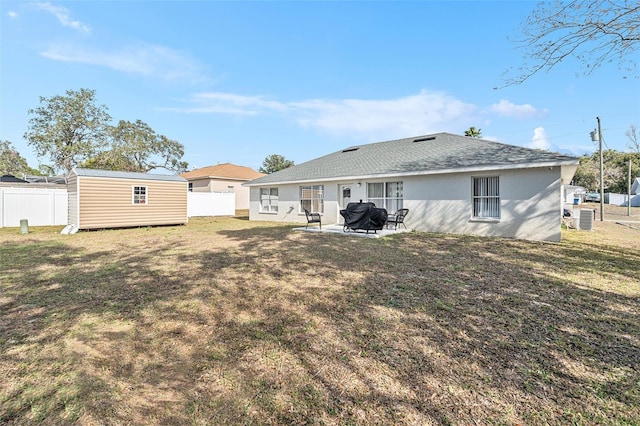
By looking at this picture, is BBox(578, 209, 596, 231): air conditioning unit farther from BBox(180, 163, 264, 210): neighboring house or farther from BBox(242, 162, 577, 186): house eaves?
BBox(180, 163, 264, 210): neighboring house

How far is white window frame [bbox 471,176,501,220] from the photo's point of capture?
35.6 ft

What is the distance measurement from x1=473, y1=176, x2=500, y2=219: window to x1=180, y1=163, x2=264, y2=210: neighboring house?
23.8 metres

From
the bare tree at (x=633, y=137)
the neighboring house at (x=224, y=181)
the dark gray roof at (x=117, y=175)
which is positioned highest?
the bare tree at (x=633, y=137)

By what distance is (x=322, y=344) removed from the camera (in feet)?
10.0

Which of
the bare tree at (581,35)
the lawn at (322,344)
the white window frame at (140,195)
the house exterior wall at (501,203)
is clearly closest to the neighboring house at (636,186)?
the house exterior wall at (501,203)

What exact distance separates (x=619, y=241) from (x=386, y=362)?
476 inches

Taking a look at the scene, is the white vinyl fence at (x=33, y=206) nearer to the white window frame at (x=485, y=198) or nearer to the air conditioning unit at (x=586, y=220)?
the white window frame at (x=485, y=198)

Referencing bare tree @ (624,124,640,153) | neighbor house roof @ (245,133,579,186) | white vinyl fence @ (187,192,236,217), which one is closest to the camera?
neighbor house roof @ (245,133,579,186)

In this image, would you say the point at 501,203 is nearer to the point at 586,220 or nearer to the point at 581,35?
the point at 581,35

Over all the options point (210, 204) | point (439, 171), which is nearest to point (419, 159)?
point (439, 171)

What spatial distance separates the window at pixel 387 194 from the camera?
43.8 feet

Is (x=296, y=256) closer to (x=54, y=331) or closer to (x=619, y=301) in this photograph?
(x=54, y=331)

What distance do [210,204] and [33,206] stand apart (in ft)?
33.3

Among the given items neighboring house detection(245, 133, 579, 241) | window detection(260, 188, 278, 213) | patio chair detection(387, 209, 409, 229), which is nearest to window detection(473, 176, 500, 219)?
neighboring house detection(245, 133, 579, 241)
